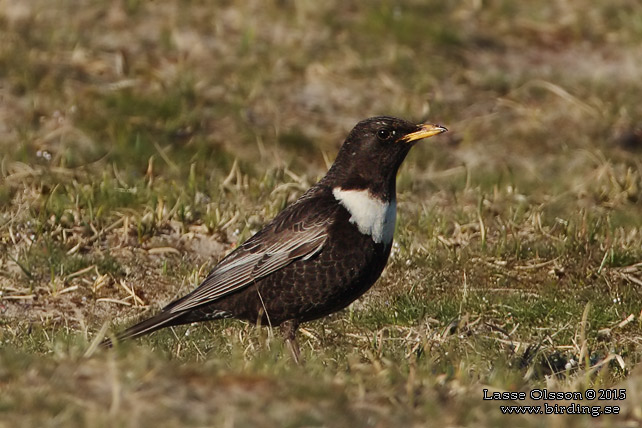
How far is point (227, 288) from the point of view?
665 centimetres

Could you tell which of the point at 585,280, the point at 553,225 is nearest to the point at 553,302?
the point at 585,280

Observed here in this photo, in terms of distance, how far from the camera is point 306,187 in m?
9.06

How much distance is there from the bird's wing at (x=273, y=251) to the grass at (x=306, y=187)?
0.95 ft

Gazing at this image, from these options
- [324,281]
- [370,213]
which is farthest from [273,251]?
[370,213]

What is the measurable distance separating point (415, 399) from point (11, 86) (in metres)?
6.12

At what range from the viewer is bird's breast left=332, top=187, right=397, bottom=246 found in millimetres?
6480

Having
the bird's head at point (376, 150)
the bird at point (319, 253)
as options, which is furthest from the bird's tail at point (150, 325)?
the bird's head at point (376, 150)

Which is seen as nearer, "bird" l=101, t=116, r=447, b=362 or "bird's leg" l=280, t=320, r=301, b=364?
"bird" l=101, t=116, r=447, b=362

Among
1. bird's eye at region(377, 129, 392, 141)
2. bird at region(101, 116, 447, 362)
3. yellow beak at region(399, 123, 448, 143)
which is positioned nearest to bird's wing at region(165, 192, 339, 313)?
bird at region(101, 116, 447, 362)

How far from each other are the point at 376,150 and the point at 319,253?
0.72 meters

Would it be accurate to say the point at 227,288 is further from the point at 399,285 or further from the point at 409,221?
the point at 409,221

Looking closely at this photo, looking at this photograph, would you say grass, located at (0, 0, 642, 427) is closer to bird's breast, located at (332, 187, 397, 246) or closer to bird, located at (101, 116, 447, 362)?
bird, located at (101, 116, 447, 362)

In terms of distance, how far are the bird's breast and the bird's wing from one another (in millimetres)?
92

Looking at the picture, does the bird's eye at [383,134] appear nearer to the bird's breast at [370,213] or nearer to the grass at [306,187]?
the bird's breast at [370,213]
